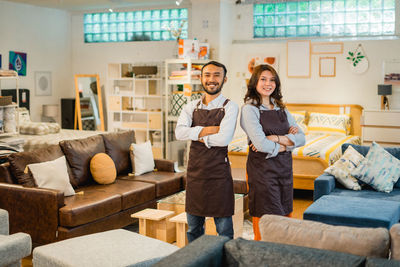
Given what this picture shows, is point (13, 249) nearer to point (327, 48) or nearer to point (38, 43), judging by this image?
point (327, 48)

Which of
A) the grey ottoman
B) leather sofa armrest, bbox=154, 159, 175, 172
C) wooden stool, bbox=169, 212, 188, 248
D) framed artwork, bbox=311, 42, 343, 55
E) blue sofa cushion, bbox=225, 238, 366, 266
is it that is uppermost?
framed artwork, bbox=311, 42, 343, 55

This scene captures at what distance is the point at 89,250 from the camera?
332cm

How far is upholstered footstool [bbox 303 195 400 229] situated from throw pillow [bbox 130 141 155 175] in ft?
8.16

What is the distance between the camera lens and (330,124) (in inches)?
347

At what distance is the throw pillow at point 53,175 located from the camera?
479 centimetres

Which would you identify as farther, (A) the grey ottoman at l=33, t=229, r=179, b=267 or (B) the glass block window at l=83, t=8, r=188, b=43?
(B) the glass block window at l=83, t=8, r=188, b=43

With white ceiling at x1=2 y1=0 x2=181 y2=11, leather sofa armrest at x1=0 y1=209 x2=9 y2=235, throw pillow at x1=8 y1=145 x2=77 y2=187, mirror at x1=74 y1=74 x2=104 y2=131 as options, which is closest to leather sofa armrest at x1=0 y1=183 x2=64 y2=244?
throw pillow at x1=8 y1=145 x2=77 y2=187

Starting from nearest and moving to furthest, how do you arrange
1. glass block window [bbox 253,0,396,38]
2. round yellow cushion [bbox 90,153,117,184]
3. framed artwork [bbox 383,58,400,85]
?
1. round yellow cushion [bbox 90,153,117,184]
2. framed artwork [bbox 383,58,400,85]
3. glass block window [bbox 253,0,396,38]

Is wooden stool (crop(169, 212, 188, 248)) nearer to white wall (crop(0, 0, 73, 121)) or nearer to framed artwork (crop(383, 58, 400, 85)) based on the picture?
framed artwork (crop(383, 58, 400, 85))

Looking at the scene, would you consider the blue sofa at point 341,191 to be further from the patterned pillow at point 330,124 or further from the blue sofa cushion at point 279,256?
the patterned pillow at point 330,124

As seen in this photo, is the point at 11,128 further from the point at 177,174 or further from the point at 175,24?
the point at 175,24

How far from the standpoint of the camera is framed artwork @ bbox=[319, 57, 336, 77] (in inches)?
366

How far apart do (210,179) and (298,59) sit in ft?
20.9

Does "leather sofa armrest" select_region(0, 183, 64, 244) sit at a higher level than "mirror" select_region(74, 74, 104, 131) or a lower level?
lower
